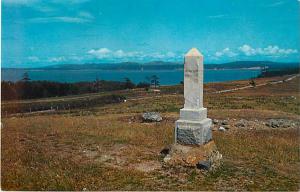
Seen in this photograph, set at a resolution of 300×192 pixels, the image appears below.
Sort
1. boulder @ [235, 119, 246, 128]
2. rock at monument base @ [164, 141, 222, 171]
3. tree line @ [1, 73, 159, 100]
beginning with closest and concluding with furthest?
rock at monument base @ [164, 141, 222, 171] → boulder @ [235, 119, 246, 128] → tree line @ [1, 73, 159, 100]

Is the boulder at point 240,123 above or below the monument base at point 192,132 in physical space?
below

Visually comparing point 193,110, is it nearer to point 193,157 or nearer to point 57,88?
point 193,157

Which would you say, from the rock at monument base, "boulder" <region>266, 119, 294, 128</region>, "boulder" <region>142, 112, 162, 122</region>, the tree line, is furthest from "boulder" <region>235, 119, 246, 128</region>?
the tree line

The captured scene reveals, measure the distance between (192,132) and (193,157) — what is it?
0.72m

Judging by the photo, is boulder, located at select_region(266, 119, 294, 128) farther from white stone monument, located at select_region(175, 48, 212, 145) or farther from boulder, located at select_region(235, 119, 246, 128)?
white stone monument, located at select_region(175, 48, 212, 145)

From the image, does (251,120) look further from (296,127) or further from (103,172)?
(103,172)

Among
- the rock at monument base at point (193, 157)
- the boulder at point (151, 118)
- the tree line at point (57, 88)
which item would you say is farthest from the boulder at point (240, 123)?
the tree line at point (57, 88)

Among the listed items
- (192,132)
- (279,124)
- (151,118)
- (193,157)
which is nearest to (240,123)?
(279,124)

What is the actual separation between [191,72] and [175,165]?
2727 mm

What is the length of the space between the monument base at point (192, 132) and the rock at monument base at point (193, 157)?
0.15 m

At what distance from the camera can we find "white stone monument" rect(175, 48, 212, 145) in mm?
11883

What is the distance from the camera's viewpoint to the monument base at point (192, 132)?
11836mm

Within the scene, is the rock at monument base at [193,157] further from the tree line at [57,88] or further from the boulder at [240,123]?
the tree line at [57,88]

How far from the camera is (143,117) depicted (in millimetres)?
22391
